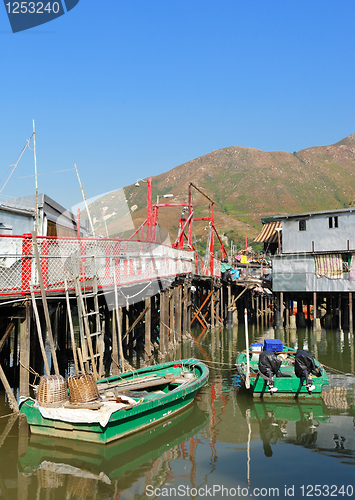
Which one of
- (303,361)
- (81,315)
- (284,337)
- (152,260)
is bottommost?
(284,337)

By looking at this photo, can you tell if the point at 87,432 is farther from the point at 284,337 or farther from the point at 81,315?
the point at 284,337

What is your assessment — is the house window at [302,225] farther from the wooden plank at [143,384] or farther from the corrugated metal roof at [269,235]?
the wooden plank at [143,384]

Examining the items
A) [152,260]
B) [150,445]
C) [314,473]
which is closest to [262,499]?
[314,473]

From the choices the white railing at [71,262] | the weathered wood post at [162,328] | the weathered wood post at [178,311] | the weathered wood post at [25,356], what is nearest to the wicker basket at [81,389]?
the weathered wood post at [25,356]

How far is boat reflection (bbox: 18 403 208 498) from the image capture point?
27.5 feet

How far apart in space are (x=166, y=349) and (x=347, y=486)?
42.8 ft

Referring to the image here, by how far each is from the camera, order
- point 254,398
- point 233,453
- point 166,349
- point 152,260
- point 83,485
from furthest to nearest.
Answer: point 166,349 → point 152,260 → point 254,398 → point 233,453 → point 83,485

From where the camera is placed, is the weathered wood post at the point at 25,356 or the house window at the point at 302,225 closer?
the weathered wood post at the point at 25,356

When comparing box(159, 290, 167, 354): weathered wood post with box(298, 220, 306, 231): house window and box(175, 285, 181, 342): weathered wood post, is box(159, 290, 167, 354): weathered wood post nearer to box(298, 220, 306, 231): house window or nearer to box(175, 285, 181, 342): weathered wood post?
box(175, 285, 181, 342): weathered wood post

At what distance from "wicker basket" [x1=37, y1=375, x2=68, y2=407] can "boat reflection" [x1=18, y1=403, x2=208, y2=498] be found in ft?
2.75

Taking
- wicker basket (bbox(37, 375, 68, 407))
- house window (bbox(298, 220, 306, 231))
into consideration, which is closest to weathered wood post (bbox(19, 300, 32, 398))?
wicker basket (bbox(37, 375, 68, 407))

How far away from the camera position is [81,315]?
12289 millimetres

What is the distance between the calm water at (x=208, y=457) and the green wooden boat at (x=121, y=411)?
0.79 feet

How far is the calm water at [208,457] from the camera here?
8133mm
